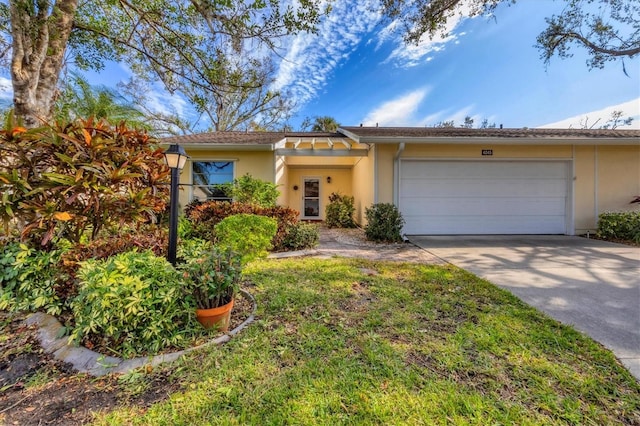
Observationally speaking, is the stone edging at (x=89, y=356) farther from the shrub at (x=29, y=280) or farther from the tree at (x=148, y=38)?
the tree at (x=148, y=38)

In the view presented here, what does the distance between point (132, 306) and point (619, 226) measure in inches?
428

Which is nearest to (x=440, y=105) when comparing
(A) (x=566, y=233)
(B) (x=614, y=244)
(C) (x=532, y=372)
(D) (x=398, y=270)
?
(A) (x=566, y=233)

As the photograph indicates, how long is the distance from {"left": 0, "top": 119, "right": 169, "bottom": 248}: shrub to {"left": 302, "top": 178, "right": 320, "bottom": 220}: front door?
924cm

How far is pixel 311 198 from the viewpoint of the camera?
12.6 m

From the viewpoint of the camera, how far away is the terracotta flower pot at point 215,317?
2516 millimetres

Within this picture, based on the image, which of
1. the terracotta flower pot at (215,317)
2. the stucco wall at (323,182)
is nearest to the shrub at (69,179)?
the terracotta flower pot at (215,317)

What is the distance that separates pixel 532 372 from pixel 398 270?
8.86 ft

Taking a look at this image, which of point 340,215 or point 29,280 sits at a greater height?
point 340,215

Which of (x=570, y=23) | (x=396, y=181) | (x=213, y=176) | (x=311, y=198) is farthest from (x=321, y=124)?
(x=396, y=181)

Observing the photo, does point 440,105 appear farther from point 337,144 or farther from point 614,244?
point 614,244

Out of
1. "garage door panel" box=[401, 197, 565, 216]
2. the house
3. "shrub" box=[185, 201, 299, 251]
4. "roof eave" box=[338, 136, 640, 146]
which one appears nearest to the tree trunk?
"shrub" box=[185, 201, 299, 251]

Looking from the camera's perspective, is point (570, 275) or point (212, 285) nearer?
point (212, 285)

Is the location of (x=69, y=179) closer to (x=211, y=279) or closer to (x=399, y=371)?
(x=211, y=279)

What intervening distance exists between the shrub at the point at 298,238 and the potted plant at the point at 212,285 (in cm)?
362
